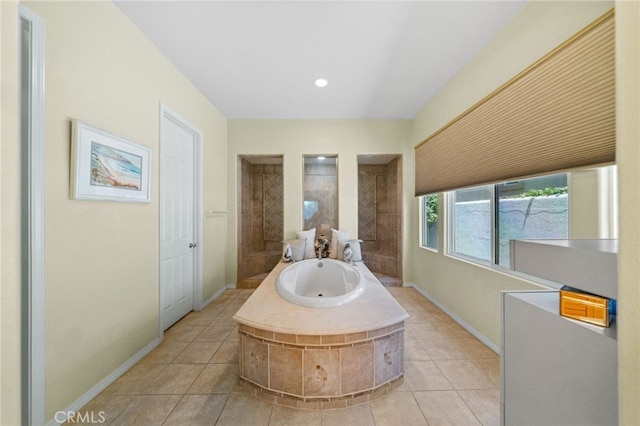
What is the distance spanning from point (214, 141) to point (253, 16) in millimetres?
1934

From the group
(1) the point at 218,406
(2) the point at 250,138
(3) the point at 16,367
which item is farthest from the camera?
(2) the point at 250,138

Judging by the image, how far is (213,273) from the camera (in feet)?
10.8

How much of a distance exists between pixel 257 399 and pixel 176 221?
1968 millimetres

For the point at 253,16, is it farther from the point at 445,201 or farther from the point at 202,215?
the point at 445,201

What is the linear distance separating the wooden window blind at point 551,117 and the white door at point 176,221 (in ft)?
9.85

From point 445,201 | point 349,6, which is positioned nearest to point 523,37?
point 349,6

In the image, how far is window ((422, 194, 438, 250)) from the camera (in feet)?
10.7

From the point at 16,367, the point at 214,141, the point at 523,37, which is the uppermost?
the point at 523,37

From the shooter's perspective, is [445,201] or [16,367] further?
[445,201]

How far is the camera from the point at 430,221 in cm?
341

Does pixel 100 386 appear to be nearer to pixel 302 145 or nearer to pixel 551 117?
pixel 302 145

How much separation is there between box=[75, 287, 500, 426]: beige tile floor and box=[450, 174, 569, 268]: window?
93 cm

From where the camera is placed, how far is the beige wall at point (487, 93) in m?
1.45

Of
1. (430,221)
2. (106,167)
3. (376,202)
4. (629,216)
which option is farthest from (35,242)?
(376,202)
